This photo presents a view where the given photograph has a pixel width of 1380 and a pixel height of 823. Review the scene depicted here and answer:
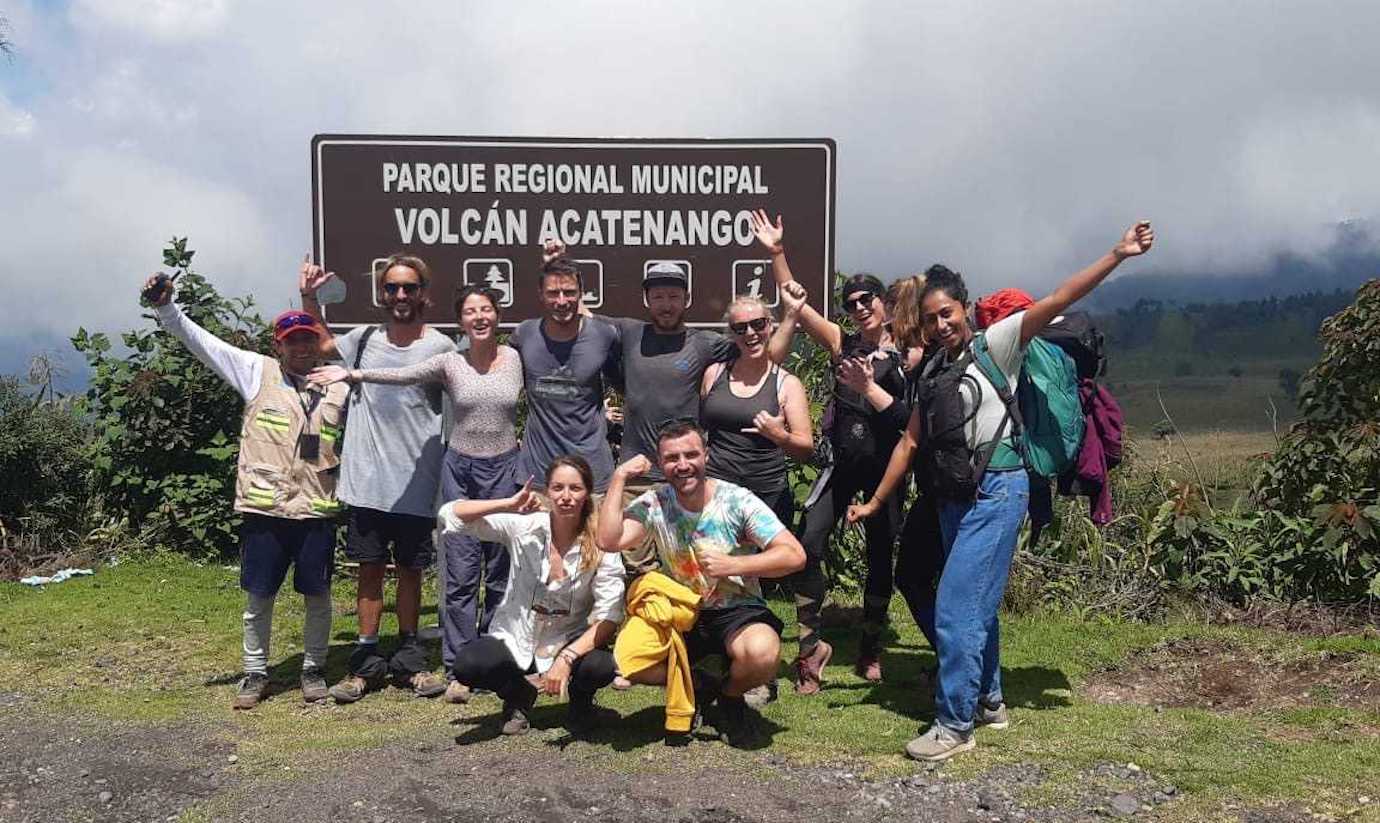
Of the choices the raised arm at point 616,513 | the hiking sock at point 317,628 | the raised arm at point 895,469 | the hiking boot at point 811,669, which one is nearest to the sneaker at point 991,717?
the hiking boot at point 811,669

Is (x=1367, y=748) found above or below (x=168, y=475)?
below

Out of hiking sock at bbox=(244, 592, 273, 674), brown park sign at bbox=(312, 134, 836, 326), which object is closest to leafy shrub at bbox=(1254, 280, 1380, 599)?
brown park sign at bbox=(312, 134, 836, 326)

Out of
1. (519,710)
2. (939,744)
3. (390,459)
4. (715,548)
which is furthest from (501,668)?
(939,744)

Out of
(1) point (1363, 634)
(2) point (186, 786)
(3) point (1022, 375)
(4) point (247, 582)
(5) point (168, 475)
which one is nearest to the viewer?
(2) point (186, 786)

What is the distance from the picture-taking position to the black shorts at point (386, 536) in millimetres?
5871

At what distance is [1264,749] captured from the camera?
4957mm

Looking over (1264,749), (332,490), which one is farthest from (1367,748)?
(332,490)

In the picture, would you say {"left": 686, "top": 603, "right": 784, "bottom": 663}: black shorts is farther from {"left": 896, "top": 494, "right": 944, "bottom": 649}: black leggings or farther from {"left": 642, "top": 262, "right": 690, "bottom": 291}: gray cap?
{"left": 642, "top": 262, "right": 690, "bottom": 291}: gray cap

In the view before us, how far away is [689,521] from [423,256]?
3.47m

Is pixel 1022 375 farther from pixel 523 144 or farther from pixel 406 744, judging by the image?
pixel 523 144

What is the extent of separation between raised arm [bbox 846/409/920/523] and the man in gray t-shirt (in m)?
1.26

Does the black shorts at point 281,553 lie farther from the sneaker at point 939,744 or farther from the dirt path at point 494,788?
the sneaker at point 939,744

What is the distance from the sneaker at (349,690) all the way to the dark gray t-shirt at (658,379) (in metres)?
1.78

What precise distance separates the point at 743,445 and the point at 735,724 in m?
1.27
